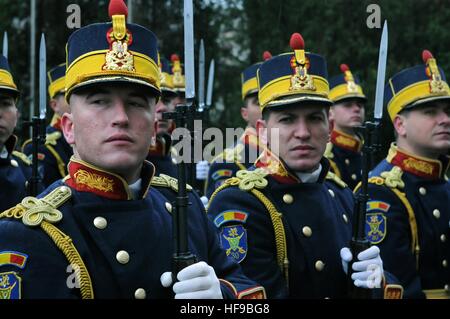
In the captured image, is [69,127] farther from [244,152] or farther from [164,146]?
[244,152]

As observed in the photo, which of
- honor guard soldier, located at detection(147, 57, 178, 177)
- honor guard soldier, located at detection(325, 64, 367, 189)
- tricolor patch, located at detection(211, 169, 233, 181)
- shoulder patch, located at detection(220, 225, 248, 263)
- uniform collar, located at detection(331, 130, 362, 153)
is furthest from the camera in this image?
uniform collar, located at detection(331, 130, 362, 153)

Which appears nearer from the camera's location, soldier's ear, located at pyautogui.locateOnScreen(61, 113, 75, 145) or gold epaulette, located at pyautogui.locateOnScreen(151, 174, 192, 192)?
soldier's ear, located at pyautogui.locateOnScreen(61, 113, 75, 145)

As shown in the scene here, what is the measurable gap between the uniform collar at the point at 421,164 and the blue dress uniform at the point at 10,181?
3225 mm

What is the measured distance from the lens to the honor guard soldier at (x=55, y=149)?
7477mm

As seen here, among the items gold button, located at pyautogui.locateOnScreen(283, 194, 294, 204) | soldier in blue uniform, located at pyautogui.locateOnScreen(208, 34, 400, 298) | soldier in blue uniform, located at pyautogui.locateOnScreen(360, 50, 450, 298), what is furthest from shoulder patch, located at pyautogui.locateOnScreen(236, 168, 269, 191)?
soldier in blue uniform, located at pyautogui.locateOnScreen(360, 50, 450, 298)

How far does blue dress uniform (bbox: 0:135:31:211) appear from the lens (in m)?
5.33

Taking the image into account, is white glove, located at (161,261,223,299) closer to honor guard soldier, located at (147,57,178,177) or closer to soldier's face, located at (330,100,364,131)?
honor guard soldier, located at (147,57,178,177)

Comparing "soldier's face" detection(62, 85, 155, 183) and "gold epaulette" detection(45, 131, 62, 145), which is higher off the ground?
"gold epaulette" detection(45, 131, 62, 145)

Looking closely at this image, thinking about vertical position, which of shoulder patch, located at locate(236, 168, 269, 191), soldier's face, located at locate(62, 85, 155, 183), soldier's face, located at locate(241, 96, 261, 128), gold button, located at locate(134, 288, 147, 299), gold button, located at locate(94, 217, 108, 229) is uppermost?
soldier's face, located at locate(241, 96, 261, 128)

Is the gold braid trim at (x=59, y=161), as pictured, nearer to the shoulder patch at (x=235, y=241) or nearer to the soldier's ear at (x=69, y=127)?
the shoulder patch at (x=235, y=241)

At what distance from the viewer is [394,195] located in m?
5.00

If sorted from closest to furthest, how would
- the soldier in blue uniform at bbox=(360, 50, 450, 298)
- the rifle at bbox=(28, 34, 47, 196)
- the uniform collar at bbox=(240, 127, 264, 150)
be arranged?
the soldier in blue uniform at bbox=(360, 50, 450, 298)
the rifle at bbox=(28, 34, 47, 196)
the uniform collar at bbox=(240, 127, 264, 150)

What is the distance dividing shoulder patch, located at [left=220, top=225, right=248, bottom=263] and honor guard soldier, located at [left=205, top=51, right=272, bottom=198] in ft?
11.3
